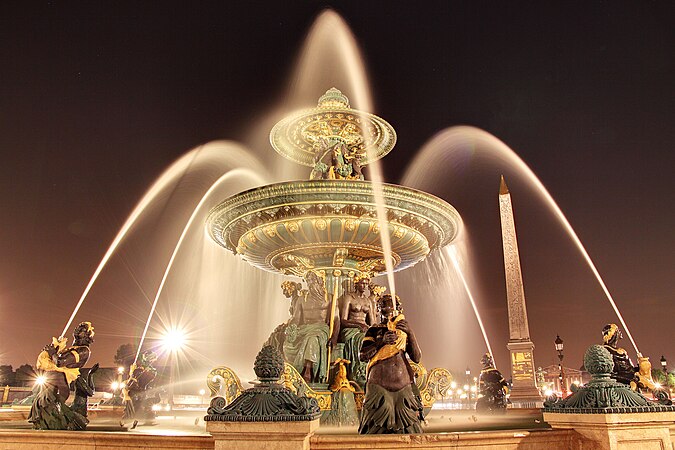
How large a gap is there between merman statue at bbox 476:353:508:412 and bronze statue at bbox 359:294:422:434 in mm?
6755

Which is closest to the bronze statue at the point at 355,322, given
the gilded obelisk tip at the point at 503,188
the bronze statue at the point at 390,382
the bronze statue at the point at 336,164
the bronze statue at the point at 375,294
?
the bronze statue at the point at 375,294

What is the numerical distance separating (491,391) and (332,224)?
5.91 meters

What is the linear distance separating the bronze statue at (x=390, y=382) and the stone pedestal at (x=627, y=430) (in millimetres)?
1872

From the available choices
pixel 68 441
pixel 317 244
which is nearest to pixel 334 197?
pixel 317 244

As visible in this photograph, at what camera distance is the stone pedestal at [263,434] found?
4.69 metres

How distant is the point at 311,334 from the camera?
10.8 meters

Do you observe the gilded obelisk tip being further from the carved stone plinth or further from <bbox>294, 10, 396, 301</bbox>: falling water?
the carved stone plinth

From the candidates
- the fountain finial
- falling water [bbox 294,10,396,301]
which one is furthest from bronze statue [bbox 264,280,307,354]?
falling water [bbox 294,10,396,301]

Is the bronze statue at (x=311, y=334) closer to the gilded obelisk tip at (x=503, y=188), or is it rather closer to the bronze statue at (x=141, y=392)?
the bronze statue at (x=141, y=392)

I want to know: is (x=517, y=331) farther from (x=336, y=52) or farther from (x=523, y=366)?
(x=336, y=52)

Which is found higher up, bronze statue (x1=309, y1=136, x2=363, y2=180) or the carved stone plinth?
bronze statue (x1=309, y1=136, x2=363, y2=180)

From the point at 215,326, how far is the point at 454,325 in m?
16.6

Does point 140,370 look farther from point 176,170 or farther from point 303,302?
point 176,170

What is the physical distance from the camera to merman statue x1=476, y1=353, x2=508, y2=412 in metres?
12.5
